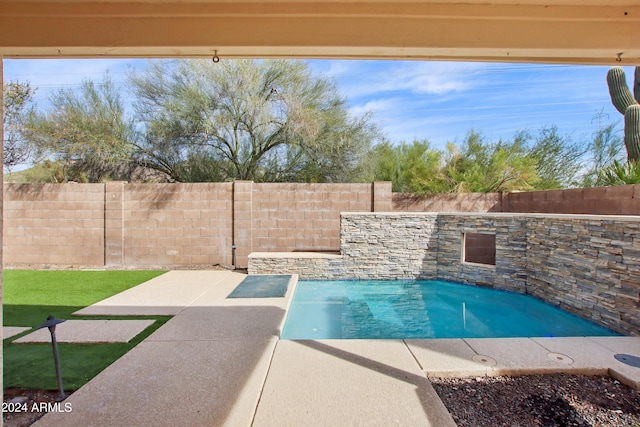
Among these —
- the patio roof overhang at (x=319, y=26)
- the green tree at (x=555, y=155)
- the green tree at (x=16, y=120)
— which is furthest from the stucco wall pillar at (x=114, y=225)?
the green tree at (x=555, y=155)

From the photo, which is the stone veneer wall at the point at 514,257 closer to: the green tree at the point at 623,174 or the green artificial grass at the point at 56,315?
the green tree at the point at 623,174

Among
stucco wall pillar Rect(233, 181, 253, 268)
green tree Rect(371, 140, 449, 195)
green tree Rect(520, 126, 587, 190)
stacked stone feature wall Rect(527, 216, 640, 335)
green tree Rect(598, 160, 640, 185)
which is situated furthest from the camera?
green tree Rect(520, 126, 587, 190)

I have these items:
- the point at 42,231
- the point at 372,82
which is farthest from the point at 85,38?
the point at 372,82

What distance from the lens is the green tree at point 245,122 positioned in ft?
33.2

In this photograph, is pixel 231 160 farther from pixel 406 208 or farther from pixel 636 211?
pixel 636 211

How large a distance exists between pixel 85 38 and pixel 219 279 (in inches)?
238

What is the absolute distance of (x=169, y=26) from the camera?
7.46ft

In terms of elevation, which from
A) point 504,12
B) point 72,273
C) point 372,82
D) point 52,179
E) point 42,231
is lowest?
point 72,273

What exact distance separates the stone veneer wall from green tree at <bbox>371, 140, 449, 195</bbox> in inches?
121

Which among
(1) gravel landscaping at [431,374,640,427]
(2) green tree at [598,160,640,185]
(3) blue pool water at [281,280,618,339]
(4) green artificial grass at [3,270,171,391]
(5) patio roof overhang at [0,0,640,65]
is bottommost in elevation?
(3) blue pool water at [281,280,618,339]

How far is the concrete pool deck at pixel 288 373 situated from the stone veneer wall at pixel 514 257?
114 centimetres

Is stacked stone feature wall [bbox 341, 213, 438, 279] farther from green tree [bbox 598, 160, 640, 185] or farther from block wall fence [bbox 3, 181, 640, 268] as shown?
green tree [bbox 598, 160, 640, 185]

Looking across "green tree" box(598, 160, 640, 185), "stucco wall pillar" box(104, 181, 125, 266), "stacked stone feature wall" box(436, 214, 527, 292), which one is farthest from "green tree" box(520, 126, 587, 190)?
"stucco wall pillar" box(104, 181, 125, 266)

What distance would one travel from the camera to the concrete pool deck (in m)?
2.60
